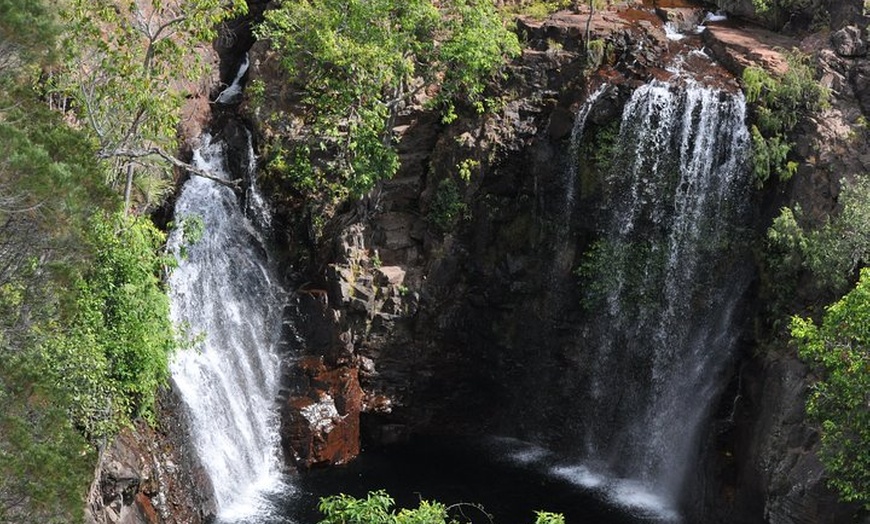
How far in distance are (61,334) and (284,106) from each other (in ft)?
44.6

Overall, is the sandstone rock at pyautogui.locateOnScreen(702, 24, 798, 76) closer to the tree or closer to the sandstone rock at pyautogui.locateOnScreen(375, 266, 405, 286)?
the sandstone rock at pyautogui.locateOnScreen(375, 266, 405, 286)

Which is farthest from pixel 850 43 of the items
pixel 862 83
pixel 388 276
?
pixel 388 276

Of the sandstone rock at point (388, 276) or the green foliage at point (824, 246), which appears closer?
the green foliage at point (824, 246)

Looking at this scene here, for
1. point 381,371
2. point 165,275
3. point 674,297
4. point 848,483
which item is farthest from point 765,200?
point 165,275

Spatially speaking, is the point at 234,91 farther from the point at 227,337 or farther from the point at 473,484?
the point at 473,484

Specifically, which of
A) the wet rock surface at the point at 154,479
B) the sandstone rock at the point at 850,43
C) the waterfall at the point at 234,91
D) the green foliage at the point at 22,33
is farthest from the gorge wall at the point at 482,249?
the green foliage at the point at 22,33

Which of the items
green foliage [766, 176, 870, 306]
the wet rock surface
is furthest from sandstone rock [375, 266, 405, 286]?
green foliage [766, 176, 870, 306]

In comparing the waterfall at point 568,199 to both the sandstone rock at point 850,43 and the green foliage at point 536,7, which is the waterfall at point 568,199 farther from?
the sandstone rock at point 850,43

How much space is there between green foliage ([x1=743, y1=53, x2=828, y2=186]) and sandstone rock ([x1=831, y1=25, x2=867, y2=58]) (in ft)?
4.13

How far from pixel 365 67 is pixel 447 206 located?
478cm

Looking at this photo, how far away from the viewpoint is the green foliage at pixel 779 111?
88.9ft

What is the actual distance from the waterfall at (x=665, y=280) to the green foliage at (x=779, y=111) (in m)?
0.53

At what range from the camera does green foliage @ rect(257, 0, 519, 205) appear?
28.7 m

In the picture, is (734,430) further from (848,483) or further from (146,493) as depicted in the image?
(146,493)
